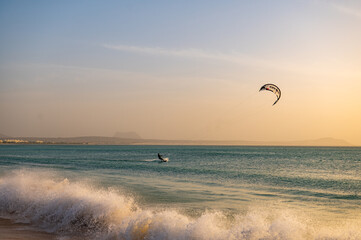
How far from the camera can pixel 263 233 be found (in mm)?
10367

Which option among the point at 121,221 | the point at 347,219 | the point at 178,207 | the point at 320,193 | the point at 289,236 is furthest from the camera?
the point at 320,193

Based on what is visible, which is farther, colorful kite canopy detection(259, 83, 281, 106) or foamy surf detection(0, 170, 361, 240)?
colorful kite canopy detection(259, 83, 281, 106)

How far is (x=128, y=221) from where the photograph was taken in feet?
38.2

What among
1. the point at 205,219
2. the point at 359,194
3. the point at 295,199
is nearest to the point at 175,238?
the point at 205,219

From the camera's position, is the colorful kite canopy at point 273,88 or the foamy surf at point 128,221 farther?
the colorful kite canopy at point 273,88

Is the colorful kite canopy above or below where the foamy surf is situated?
above

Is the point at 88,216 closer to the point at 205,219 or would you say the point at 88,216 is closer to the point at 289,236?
the point at 205,219

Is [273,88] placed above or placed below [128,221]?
above

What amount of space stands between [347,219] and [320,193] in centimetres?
814

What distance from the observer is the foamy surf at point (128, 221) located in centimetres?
1059

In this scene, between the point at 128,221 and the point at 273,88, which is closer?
the point at 128,221

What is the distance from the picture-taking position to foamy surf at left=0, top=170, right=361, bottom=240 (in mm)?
10586

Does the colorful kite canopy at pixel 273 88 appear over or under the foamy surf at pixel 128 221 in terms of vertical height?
over

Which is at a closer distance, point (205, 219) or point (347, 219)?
point (205, 219)
